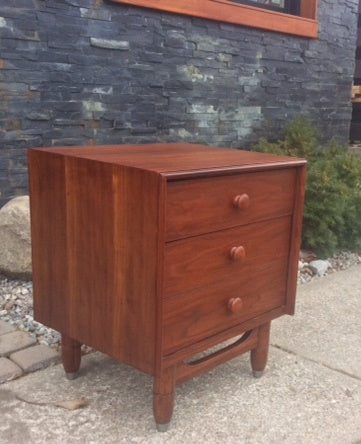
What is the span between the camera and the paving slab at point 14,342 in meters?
2.67

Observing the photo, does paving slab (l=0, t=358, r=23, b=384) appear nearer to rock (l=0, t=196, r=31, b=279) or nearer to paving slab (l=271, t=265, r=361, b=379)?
rock (l=0, t=196, r=31, b=279)

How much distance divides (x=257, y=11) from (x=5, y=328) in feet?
12.1

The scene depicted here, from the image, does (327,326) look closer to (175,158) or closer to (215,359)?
(215,359)

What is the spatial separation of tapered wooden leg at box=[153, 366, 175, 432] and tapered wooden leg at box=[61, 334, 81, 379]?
475 millimetres

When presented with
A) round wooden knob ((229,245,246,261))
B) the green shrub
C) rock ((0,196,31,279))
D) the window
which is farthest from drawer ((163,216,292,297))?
the window

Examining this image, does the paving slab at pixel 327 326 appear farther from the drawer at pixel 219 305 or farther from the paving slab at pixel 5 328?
the paving slab at pixel 5 328

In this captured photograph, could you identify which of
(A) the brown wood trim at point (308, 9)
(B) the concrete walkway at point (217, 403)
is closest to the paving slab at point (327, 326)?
(B) the concrete walkway at point (217, 403)

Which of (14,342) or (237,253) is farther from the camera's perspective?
(14,342)

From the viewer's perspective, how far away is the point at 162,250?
189 centimetres

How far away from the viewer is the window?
183 inches

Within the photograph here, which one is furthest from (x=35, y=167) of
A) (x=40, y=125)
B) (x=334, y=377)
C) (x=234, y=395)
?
(x=40, y=125)

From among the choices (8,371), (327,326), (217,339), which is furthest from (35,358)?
(327,326)

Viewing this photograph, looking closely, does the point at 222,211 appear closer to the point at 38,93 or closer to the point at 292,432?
the point at 292,432

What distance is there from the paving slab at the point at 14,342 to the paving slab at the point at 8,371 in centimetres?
9
